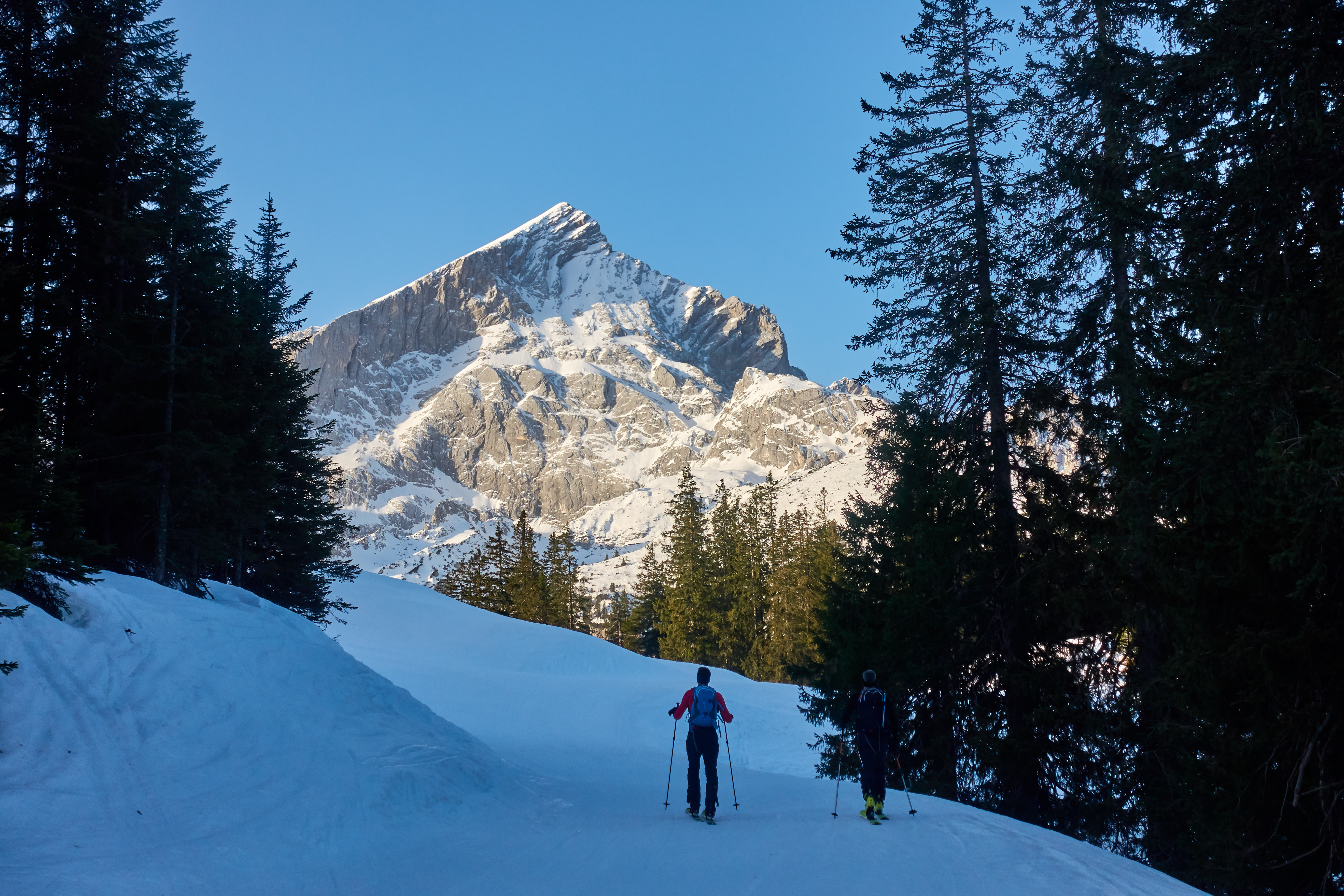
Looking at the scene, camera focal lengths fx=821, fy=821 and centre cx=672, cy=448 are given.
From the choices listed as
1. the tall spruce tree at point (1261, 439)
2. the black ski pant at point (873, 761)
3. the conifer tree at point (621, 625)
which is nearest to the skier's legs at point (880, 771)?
the black ski pant at point (873, 761)

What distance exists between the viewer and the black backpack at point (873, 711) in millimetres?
9344

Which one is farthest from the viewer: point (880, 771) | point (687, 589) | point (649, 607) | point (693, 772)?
point (649, 607)

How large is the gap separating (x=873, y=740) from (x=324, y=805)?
5.90 meters

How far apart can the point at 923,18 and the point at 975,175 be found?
114 inches

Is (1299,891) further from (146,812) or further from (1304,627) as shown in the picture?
(146,812)

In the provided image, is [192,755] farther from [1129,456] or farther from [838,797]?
[1129,456]

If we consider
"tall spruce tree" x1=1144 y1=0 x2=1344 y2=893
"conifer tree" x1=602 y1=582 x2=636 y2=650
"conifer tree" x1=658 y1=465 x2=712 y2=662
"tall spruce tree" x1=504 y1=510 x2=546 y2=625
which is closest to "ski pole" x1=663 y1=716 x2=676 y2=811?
"tall spruce tree" x1=1144 y1=0 x2=1344 y2=893

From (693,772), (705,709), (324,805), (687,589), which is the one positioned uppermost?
(687,589)

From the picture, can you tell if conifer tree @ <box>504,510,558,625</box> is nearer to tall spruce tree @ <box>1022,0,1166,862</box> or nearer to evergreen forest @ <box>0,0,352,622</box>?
evergreen forest @ <box>0,0,352,622</box>

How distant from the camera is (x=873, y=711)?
949 cm

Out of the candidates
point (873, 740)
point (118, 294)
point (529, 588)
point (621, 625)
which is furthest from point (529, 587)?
point (873, 740)

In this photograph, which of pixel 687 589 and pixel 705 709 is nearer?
pixel 705 709

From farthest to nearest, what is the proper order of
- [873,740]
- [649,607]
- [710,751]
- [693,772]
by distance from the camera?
[649,607] → [693,772] → [710,751] → [873,740]

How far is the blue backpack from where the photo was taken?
9.49 meters
